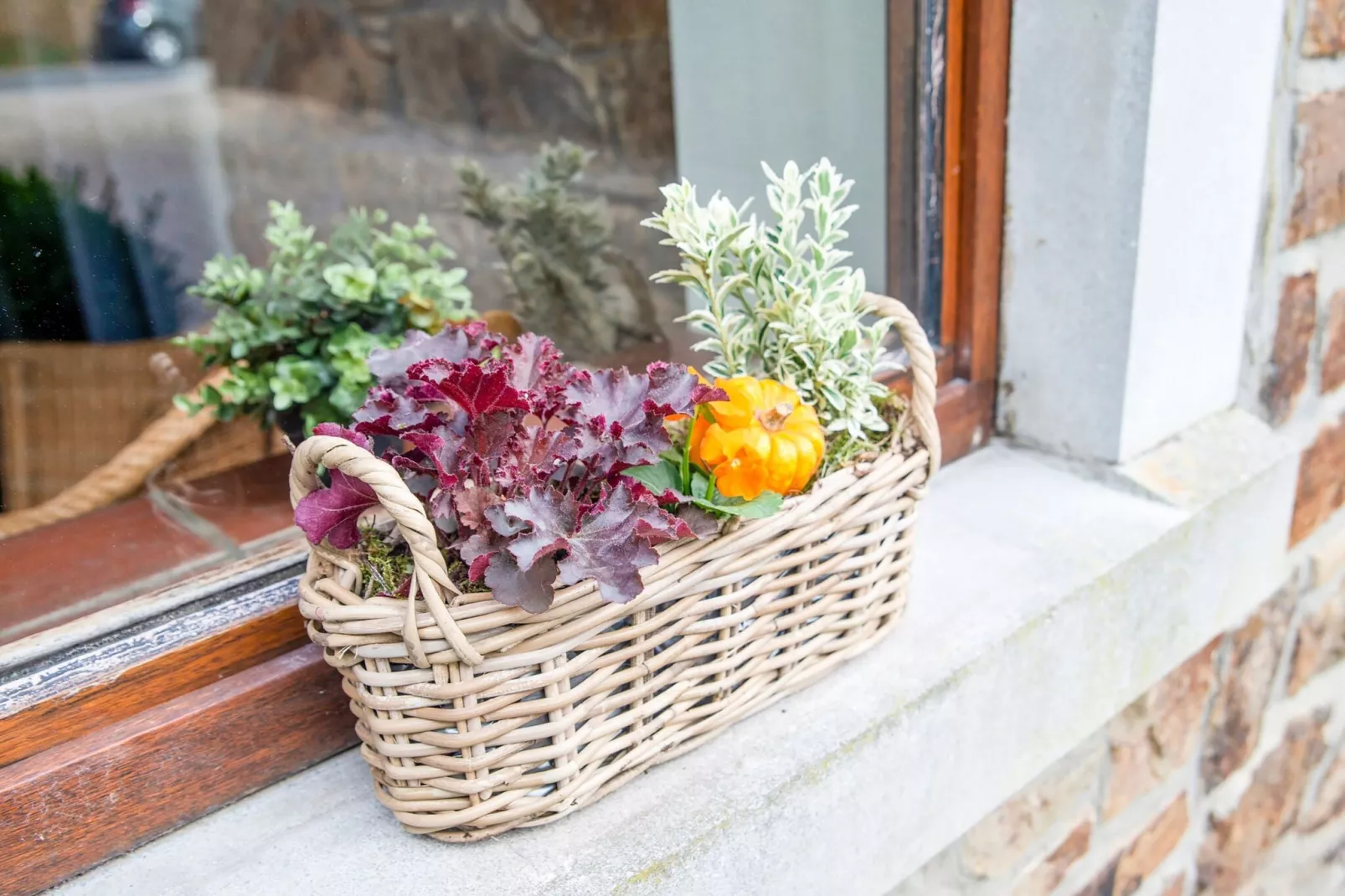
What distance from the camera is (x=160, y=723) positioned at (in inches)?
31.7

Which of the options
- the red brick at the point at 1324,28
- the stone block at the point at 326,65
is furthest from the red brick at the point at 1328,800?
the stone block at the point at 326,65

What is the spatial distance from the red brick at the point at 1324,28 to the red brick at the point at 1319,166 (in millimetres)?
60

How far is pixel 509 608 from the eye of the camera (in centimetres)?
68

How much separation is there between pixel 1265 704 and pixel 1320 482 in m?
0.35

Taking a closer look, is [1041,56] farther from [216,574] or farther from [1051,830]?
[216,574]

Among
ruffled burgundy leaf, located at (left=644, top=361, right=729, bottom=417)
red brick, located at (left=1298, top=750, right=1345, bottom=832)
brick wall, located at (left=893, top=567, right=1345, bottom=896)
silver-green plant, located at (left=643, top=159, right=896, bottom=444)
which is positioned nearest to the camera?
ruffled burgundy leaf, located at (left=644, top=361, right=729, bottom=417)

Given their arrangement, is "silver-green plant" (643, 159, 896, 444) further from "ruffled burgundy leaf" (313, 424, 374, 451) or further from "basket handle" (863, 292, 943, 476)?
"ruffled burgundy leaf" (313, 424, 374, 451)

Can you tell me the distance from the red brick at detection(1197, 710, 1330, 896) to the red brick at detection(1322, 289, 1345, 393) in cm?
57

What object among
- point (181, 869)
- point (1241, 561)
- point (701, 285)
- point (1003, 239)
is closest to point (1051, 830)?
point (1241, 561)

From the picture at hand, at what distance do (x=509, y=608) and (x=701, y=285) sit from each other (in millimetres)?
345

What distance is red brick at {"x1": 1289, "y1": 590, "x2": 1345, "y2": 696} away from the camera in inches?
64.1

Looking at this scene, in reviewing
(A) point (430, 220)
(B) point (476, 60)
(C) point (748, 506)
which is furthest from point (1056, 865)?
(B) point (476, 60)

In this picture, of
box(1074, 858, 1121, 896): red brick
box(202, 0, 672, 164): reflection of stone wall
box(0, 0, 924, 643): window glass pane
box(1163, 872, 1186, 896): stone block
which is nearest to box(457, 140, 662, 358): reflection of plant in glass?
box(0, 0, 924, 643): window glass pane

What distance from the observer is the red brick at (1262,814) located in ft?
5.26
